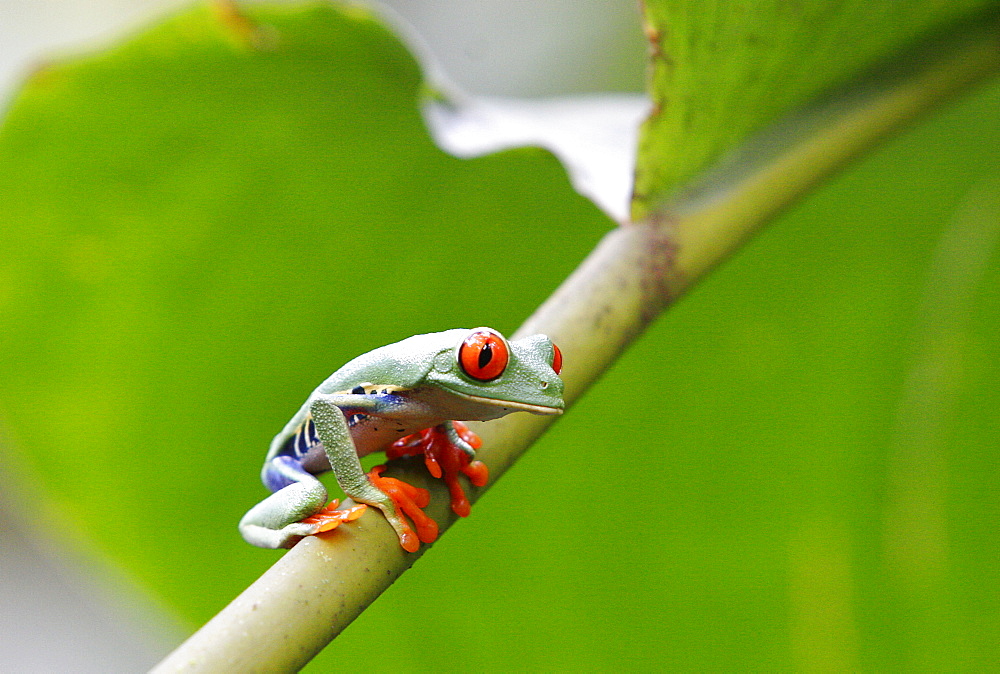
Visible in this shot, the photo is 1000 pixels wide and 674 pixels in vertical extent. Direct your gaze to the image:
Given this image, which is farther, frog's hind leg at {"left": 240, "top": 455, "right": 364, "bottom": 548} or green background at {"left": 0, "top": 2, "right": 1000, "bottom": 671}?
green background at {"left": 0, "top": 2, "right": 1000, "bottom": 671}

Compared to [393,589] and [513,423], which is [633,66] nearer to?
[393,589]

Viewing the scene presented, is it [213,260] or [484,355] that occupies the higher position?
[213,260]

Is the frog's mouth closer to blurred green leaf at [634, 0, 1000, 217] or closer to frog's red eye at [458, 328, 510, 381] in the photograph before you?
frog's red eye at [458, 328, 510, 381]

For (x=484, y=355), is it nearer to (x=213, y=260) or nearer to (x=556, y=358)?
(x=556, y=358)

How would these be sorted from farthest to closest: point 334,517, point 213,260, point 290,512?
point 213,260, point 290,512, point 334,517

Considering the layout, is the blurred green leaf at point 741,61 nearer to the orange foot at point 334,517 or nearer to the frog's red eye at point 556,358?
the frog's red eye at point 556,358

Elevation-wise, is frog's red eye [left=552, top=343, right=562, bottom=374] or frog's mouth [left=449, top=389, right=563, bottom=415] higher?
frog's red eye [left=552, top=343, right=562, bottom=374]

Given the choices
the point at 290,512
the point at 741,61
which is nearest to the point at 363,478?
the point at 290,512

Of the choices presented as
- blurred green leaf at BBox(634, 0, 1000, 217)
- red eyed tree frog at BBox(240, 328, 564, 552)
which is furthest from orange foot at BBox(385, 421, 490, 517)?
blurred green leaf at BBox(634, 0, 1000, 217)
